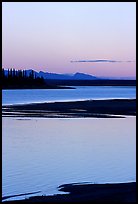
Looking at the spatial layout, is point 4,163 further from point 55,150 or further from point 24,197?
point 24,197

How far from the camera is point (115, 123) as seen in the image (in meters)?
18.7

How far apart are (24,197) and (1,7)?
4537 mm

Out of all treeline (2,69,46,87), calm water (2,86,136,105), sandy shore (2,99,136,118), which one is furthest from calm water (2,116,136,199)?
treeline (2,69,46,87)

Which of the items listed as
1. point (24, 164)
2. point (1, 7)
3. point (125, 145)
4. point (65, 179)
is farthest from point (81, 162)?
point (1, 7)

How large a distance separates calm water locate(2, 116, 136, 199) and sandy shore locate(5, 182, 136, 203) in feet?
1.28

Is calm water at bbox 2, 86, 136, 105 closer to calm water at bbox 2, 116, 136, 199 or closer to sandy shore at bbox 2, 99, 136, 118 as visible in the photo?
sandy shore at bbox 2, 99, 136, 118

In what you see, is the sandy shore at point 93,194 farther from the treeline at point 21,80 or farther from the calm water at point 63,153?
the treeline at point 21,80

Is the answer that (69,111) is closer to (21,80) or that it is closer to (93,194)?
(93,194)

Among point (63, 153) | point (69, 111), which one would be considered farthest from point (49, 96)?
point (63, 153)

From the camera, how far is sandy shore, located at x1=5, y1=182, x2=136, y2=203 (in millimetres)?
5883

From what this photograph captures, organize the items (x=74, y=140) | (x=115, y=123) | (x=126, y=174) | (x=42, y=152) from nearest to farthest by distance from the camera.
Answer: (x=126, y=174) < (x=42, y=152) < (x=74, y=140) < (x=115, y=123)

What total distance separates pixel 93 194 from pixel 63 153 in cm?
507

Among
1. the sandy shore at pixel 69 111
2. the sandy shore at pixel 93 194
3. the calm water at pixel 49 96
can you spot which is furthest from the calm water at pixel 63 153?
the calm water at pixel 49 96

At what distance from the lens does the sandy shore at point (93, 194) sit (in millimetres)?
5883
